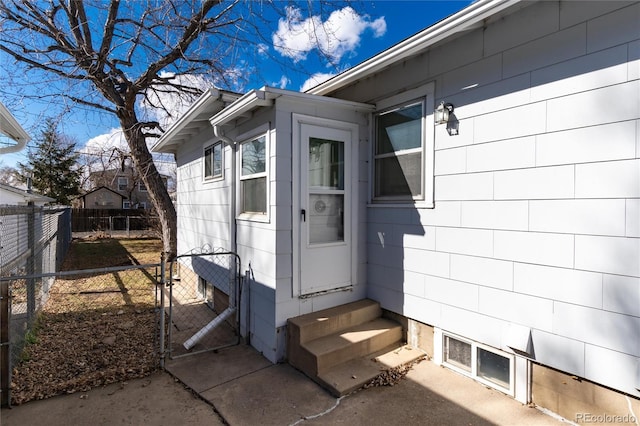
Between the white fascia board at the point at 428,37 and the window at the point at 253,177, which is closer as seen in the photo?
the white fascia board at the point at 428,37

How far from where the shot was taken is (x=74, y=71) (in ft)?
26.3

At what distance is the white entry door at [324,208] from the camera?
11.9 feet

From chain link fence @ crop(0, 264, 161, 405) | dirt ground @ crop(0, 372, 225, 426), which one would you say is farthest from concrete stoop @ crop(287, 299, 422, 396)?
chain link fence @ crop(0, 264, 161, 405)

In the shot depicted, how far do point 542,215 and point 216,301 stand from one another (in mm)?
4621

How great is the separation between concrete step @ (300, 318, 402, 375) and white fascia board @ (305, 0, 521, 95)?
2855 millimetres

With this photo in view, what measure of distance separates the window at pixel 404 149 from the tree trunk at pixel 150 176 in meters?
6.80

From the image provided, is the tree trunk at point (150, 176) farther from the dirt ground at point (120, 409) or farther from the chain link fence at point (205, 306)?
the dirt ground at point (120, 409)

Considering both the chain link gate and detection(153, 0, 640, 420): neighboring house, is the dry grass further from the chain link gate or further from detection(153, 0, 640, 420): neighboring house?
detection(153, 0, 640, 420): neighboring house

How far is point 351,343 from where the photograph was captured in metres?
3.34

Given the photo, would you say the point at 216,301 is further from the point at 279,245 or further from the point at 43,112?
the point at 43,112

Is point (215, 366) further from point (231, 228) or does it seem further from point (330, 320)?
point (231, 228)

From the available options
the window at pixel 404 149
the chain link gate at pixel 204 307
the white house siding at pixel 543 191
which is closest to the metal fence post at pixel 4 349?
the chain link gate at pixel 204 307

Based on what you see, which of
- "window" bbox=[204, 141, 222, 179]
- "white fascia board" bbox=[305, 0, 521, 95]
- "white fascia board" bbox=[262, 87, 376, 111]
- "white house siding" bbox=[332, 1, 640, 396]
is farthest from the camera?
"window" bbox=[204, 141, 222, 179]

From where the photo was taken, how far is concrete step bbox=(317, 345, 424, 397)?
294 centimetres
